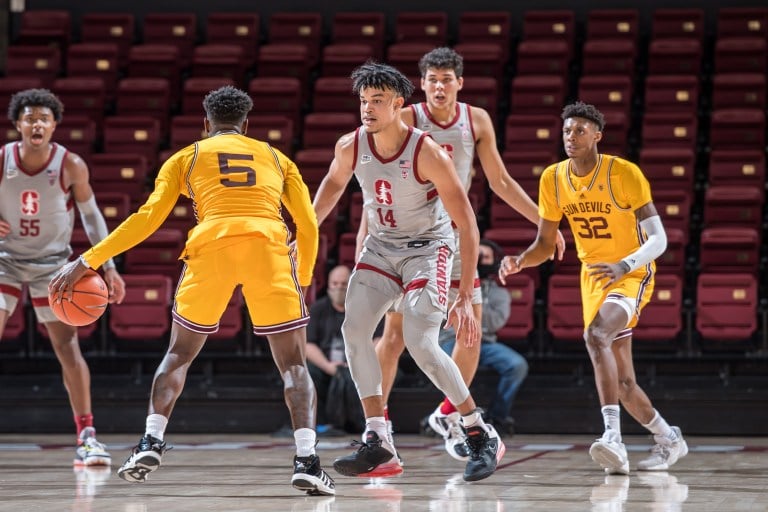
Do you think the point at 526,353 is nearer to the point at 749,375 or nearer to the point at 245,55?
the point at 749,375

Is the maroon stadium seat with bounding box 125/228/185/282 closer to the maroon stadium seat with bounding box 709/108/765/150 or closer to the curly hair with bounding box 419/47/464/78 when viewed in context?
the curly hair with bounding box 419/47/464/78

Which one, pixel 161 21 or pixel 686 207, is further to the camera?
pixel 161 21

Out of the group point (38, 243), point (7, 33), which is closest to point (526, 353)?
point (38, 243)

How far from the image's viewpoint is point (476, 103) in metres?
11.4

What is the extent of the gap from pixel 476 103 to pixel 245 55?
299 centimetres

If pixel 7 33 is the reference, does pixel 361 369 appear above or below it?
below

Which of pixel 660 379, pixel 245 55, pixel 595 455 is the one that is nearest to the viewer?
pixel 595 455

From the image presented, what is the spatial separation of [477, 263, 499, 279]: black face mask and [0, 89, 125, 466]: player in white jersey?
8.61 feet

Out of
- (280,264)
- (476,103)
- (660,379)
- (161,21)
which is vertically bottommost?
(660,379)

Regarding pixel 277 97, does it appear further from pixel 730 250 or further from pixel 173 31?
pixel 730 250

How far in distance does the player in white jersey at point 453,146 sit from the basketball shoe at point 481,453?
66cm

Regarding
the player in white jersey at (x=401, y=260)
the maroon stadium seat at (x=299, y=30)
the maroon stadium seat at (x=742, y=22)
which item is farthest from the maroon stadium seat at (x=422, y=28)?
the player in white jersey at (x=401, y=260)

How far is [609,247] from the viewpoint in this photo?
600 centimetres

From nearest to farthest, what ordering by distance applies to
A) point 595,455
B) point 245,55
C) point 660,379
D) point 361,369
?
point 361,369
point 595,455
point 660,379
point 245,55
